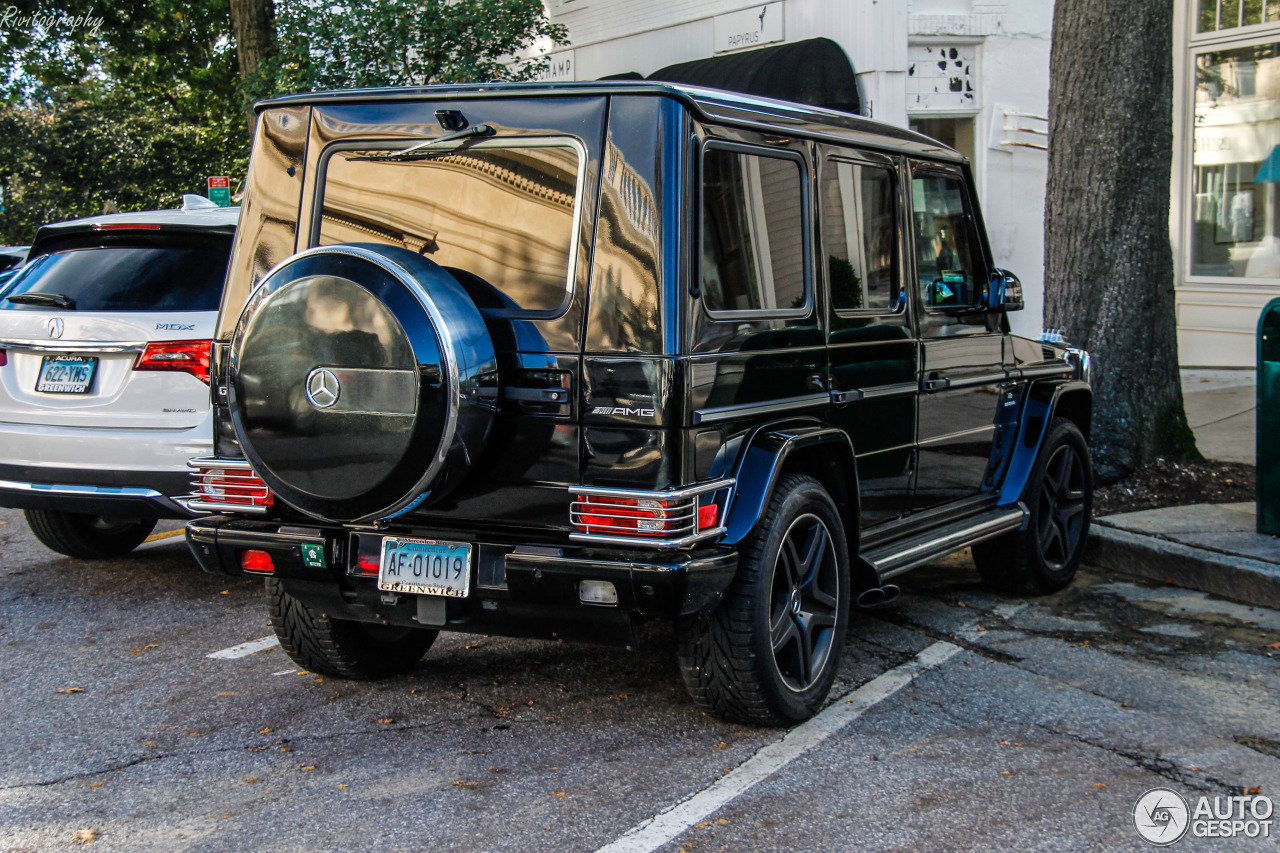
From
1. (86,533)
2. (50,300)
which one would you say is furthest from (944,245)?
(86,533)

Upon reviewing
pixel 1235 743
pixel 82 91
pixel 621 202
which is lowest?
pixel 1235 743

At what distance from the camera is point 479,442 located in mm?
3881

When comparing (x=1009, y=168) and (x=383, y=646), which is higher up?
(x=1009, y=168)

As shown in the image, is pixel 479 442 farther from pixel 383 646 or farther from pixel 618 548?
pixel 383 646

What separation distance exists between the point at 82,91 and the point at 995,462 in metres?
29.5

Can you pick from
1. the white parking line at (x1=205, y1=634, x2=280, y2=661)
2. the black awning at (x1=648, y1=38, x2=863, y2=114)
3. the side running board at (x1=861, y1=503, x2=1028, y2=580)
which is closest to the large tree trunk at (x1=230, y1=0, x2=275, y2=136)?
the black awning at (x1=648, y1=38, x2=863, y2=114)

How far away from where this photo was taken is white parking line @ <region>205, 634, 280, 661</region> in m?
5.31

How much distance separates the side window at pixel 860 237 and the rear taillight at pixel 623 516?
4.75 feet

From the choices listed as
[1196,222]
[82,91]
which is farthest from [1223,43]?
[82,91]

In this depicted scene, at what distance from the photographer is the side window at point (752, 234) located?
407cm

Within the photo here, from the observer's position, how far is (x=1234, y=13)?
14281 millimetres

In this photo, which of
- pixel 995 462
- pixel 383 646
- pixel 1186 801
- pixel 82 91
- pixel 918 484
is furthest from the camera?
pixel 82 91

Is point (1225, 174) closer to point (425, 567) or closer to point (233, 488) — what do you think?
point (425, 567)

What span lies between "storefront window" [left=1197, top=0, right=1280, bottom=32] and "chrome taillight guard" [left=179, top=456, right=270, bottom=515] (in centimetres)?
1342
